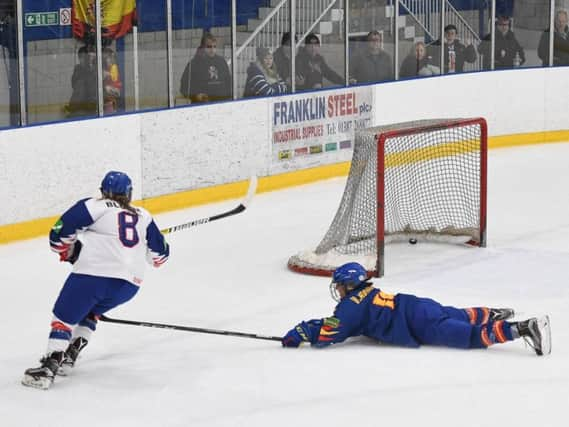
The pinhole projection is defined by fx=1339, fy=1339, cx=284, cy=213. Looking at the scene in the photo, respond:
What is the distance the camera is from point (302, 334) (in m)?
6.12

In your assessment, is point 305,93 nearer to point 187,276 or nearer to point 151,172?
point 151,172

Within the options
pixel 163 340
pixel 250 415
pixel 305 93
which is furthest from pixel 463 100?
pixel 250 415

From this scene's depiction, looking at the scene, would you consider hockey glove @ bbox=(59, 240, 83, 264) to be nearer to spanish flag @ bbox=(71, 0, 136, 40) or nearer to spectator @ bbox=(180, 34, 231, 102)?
spanish flag @ bbox=(71, 0, 136, 40)

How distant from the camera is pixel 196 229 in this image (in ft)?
31.3

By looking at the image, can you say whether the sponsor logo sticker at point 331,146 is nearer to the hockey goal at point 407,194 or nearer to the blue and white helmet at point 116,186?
the hockey goal at point 407,194

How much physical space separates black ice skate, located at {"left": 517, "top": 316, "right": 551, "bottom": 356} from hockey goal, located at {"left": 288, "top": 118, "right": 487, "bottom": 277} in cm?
199

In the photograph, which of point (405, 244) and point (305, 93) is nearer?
point (405, 244)

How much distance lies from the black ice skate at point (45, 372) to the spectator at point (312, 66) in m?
6.28

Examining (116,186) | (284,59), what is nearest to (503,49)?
(284,59)

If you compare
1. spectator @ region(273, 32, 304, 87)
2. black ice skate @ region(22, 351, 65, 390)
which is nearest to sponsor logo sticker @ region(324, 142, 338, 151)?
spectator @ region(273, 32, 304, 87)

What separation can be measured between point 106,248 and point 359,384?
1.22 m

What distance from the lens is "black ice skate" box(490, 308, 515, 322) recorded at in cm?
634

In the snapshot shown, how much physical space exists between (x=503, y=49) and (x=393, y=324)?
812cm

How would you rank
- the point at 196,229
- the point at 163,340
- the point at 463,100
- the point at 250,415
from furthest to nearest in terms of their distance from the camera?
the point at 463,100 → the point at 196,229 → the point at 163,340 → the point at 250,415
